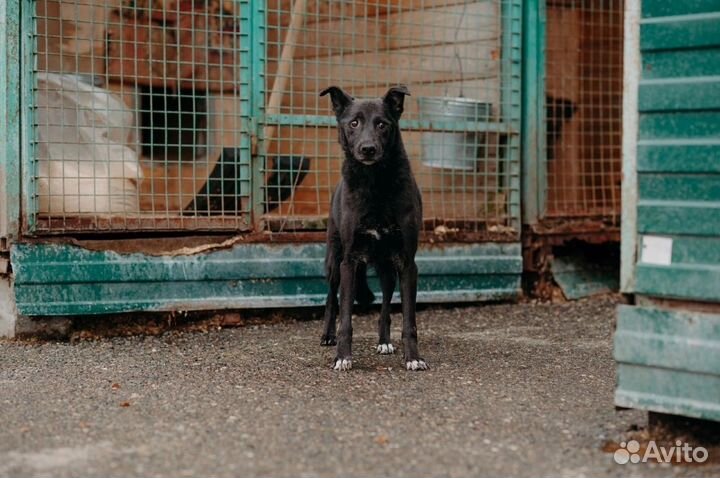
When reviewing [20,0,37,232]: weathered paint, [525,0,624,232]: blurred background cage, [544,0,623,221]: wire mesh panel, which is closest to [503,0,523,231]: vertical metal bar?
[525,0,624,232]: blurred background cage

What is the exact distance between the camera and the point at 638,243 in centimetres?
362

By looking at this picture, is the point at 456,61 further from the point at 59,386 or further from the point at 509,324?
the point at 59,386

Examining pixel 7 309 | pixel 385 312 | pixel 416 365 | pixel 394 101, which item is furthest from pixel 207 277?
pixel 416 365

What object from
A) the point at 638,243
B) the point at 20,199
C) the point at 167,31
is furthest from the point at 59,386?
the point at 167,31

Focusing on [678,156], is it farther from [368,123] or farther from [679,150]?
[368,123]

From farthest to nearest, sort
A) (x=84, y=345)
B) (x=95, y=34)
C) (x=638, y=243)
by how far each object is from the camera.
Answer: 1. (x=95, y=34)
2. (x=84, y=345)
3. (x=638, y=243)

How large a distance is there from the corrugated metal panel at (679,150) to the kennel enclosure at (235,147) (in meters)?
3.23

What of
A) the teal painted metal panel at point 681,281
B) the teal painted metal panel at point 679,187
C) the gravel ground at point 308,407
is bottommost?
the gravel ground at point 308,407

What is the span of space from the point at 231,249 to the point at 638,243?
3.31 meters

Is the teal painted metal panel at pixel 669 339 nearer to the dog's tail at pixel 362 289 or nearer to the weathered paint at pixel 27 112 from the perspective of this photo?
the dog's tail at pixel 362 289

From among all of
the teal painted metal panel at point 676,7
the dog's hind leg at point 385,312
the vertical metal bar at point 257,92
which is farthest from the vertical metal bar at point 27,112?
the teal painted metal panel at point 676,7

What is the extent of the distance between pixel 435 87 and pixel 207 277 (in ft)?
7.44

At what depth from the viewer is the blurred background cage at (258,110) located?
6.10 meters

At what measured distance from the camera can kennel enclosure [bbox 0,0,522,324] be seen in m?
5.93
